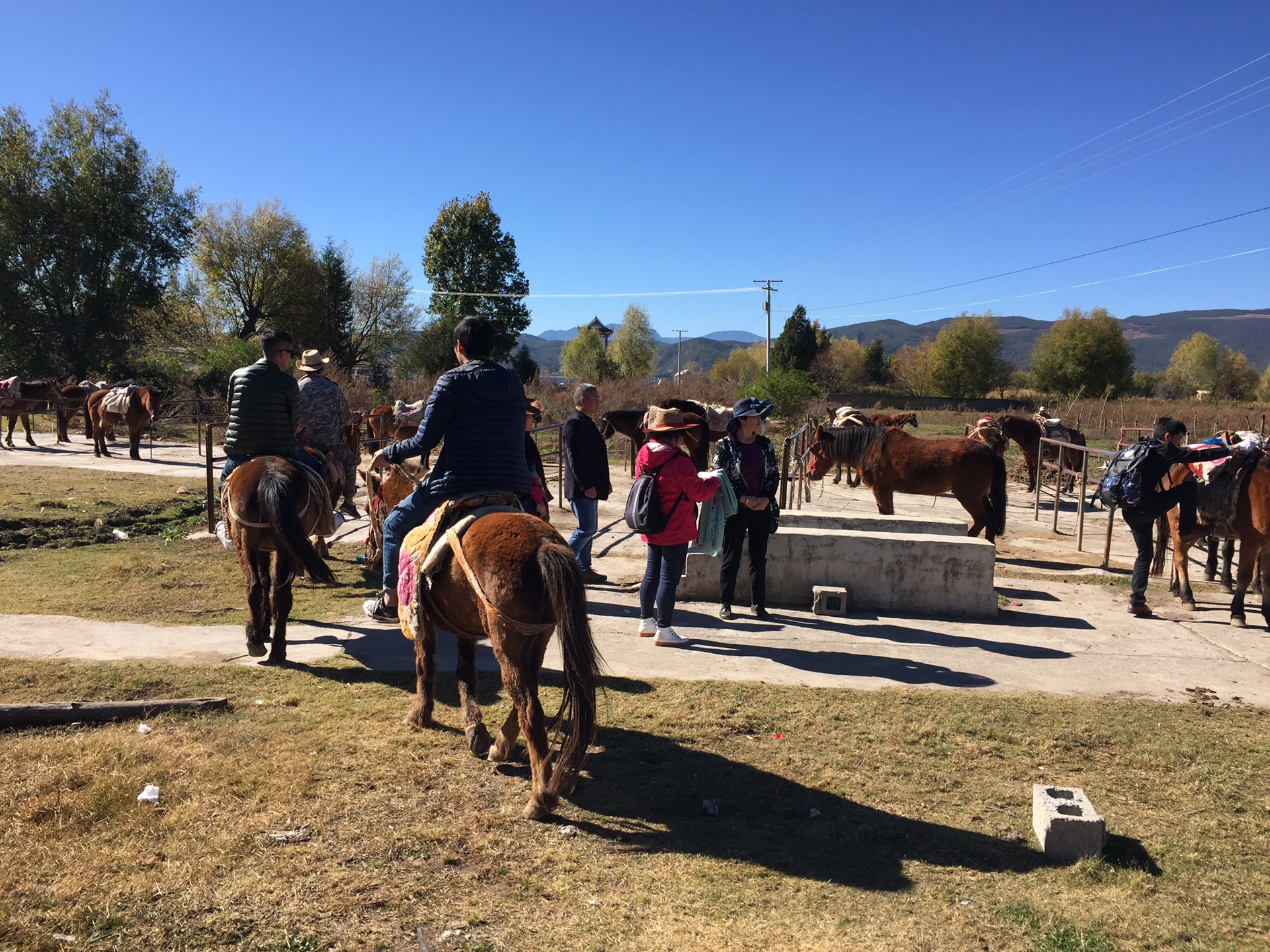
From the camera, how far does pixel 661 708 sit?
17.4 feet

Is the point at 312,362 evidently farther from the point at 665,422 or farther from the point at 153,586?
the point at 665,422

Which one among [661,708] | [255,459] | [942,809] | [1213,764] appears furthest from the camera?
[255,459]

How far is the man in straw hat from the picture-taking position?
301 inches

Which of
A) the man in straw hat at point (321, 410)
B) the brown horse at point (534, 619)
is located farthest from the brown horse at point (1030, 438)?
the brown horse at point (534, 619)

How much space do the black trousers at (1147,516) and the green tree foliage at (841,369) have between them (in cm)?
4418

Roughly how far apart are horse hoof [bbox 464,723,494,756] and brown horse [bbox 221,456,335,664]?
5.39 feet

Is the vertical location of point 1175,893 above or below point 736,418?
below

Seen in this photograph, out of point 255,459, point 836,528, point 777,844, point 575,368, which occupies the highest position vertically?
point 575,368

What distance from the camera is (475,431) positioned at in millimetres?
4543

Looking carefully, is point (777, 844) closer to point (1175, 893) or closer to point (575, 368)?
point (1175, 893)

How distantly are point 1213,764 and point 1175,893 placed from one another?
159 cm

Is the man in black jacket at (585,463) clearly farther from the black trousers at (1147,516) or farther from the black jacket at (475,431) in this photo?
the black trousers at (1147,516)

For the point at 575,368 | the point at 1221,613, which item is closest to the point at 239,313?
the point at 575,368

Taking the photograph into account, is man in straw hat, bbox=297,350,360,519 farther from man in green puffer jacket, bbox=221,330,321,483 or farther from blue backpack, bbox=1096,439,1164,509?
blue backpack, bbox=1096,439,1164,509
